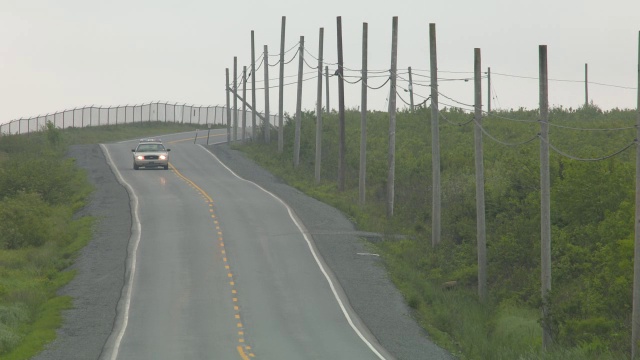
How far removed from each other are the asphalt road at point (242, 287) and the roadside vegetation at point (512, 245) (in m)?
1.66

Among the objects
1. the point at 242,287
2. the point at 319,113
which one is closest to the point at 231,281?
the point at 242,287

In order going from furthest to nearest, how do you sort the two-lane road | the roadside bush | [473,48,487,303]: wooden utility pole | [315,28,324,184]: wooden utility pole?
1. [315,28,324,184]: wooden utility pole
2. the roadside bush
3. [473,48,487,303]: wooden utility pole
4. the two-lane road

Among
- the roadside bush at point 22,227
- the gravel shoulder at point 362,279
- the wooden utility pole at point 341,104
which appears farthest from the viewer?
the wooden utility pole at point 341,104

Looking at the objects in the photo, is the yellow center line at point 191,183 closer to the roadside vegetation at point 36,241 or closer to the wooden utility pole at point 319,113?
the roadside vegetation at point 36,241

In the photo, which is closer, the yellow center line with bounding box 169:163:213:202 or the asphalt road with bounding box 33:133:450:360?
the asphalt road with bounding box 33:133:450:360

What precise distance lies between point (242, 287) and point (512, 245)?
32.3 feet

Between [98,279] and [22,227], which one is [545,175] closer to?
[98,279]

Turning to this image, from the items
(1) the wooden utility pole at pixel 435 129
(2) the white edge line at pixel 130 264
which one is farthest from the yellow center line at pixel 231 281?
(1) the wooden utility pole at pixel 435 129

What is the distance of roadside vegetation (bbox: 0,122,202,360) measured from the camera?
3169 centimetres

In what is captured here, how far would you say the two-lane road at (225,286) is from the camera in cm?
2883

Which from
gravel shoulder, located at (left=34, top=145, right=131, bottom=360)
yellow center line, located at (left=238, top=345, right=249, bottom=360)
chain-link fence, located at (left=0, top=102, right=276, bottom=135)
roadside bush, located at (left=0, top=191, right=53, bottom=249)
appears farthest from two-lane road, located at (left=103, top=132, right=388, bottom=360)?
chain-link fence, located at (left=0, top=102, right=276, bottom=135)

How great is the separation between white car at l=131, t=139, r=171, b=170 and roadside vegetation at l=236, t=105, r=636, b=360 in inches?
290

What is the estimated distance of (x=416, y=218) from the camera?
5169 centimetres

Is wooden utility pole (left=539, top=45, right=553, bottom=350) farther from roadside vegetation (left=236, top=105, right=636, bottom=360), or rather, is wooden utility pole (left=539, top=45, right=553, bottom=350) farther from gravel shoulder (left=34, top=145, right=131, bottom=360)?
gravel shoulder (left=34, top=145, right=131, bottom=360)
